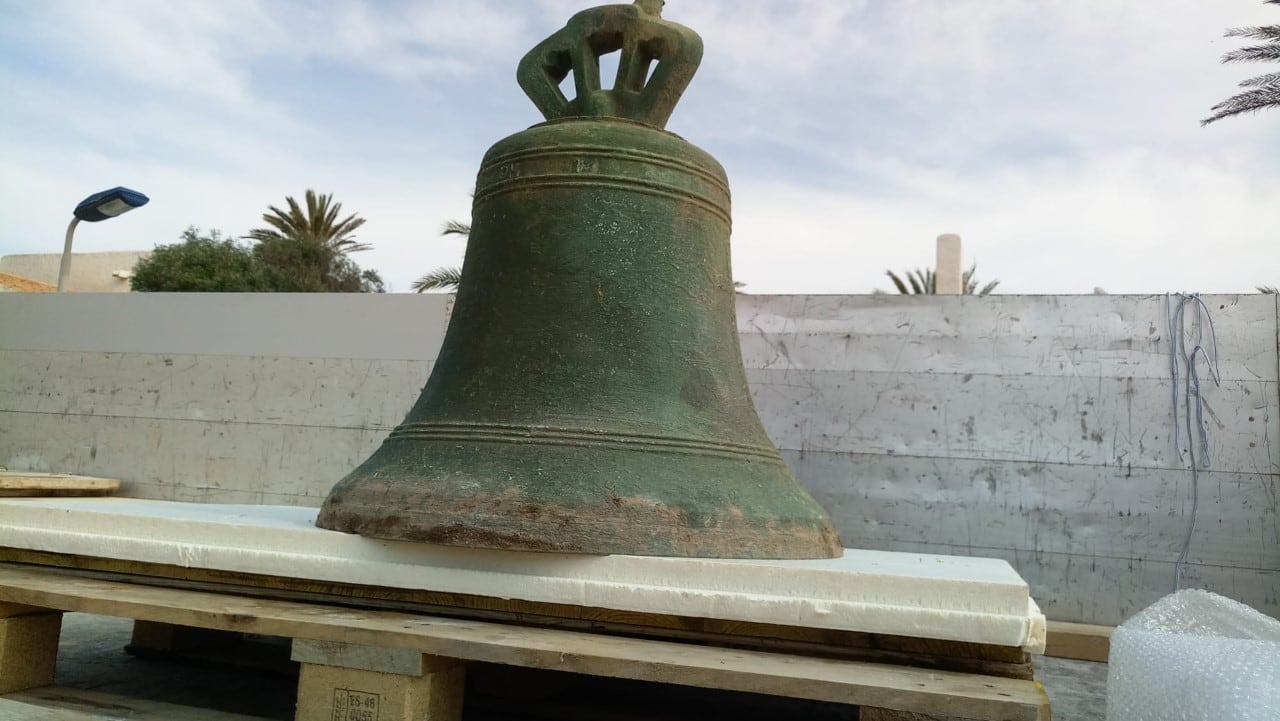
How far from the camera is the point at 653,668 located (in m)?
2.09

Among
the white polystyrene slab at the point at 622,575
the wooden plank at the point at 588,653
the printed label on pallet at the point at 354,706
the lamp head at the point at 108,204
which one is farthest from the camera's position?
the lamp head at the point at 108,204

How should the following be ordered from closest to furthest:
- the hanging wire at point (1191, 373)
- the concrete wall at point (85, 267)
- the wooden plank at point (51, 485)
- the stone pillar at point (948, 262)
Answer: the wooden plank at point (51, 485) → the hanging wire at point (1191, 373) → the stone pillar at point (948, 262) → the concrete wall at point (85, 267)

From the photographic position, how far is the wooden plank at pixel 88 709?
2527 mm

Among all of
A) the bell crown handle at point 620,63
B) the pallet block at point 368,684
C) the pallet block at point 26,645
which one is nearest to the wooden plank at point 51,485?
the pallet block at point 26,645

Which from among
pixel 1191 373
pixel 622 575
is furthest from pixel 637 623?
pixel 1191 373

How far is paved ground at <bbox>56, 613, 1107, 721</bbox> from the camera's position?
306cm

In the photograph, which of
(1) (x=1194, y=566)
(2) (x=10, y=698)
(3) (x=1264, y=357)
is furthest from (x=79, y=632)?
(3) (x=1264, y=357)

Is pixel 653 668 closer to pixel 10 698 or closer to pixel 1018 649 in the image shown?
pixel 1018 649

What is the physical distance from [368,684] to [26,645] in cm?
119

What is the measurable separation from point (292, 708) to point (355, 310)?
148 inches

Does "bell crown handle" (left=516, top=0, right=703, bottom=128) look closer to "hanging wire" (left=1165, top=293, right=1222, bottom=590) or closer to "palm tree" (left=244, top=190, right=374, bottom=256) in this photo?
"hanging wire" (left=1165, top=293, right=1222, bottom=590)

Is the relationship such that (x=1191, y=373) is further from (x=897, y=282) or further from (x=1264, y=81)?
(x=897, y=282)

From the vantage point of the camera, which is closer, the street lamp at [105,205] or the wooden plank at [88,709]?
the wooden plank at [88,709]

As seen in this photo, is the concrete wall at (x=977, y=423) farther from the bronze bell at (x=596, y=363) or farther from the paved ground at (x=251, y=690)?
the bronze bell at (x=596, y=363)
